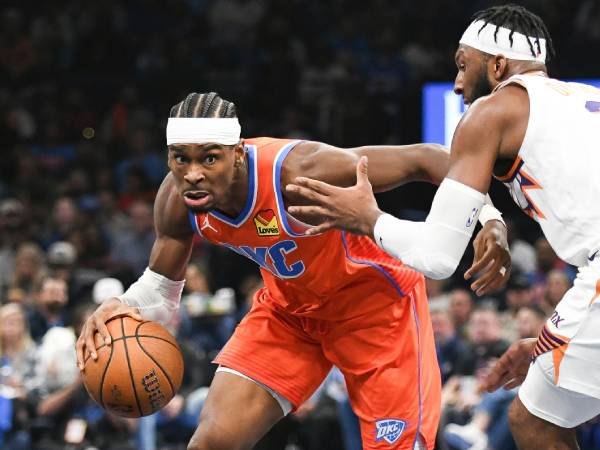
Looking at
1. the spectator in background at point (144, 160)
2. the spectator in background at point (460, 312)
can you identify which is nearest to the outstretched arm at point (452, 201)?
the spectator in background at point (460, 312)

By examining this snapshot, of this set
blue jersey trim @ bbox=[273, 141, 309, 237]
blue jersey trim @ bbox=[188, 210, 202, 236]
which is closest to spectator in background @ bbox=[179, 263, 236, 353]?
blue jersey trim @ bbox=[188, 210, 202, 236]

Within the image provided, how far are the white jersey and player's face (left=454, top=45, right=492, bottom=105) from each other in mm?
240

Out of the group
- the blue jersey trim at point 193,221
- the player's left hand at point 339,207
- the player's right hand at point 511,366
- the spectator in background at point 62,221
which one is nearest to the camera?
the player's left hand at point 339,207

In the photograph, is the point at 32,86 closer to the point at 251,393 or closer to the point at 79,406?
the point at 79,406

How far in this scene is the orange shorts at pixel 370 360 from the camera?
4.53 m

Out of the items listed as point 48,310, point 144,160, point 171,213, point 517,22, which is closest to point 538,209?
point 517,22

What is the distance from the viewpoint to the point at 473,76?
3.81m

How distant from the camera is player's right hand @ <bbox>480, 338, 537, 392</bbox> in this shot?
13.1 feet

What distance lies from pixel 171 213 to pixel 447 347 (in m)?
3.54

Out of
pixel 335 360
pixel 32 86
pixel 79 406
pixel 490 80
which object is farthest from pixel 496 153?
pixel 32 86

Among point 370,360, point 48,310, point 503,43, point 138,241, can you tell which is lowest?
point 138,241

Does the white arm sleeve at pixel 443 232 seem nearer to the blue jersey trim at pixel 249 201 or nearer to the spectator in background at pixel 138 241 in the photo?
the blue jersey trim at pixel 249 201

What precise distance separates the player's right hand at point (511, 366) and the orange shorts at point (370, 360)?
0.49m

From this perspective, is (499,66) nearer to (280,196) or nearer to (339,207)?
(339,207)
